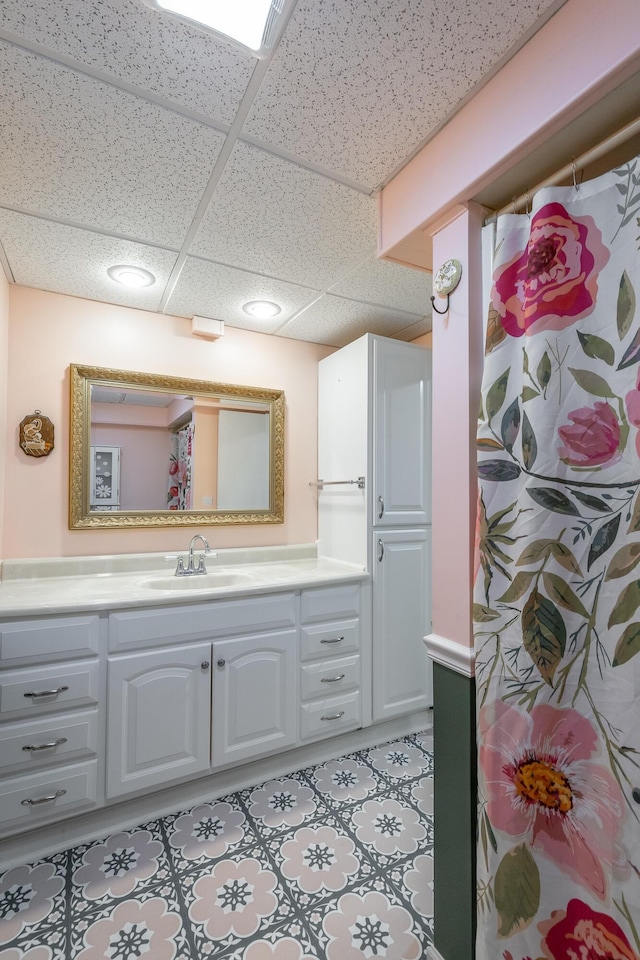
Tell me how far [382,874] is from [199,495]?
5.88ft

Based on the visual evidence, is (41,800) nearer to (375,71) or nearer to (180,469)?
(180,469)

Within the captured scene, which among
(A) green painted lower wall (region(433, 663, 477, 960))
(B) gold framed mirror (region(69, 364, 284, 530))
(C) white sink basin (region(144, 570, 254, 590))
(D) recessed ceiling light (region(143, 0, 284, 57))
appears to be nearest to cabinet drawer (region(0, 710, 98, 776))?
(C) white sink basin (region(144, 570, 254, 590))

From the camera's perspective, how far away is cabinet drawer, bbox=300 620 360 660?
6.63 ft

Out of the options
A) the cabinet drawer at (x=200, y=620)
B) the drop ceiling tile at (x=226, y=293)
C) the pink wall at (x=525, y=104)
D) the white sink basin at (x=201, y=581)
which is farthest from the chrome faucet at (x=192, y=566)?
the pink wall at (x=525, y=104)

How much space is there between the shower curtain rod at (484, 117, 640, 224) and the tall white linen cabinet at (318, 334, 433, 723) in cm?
123

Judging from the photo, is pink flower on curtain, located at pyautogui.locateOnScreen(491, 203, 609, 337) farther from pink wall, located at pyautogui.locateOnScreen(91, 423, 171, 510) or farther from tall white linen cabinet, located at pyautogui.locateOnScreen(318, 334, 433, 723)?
pink wall, located at pyautogui.locateOnScreen(91, 423, 171, 510)

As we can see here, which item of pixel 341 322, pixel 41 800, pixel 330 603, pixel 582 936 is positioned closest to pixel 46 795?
pixel 41 800

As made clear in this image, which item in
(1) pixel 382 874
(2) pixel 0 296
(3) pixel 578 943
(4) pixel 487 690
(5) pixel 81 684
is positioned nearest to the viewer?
(3) pixel 578 943

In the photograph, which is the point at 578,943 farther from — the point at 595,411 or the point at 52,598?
the point at 52,598

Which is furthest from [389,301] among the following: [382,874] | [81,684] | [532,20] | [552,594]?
[382,874]

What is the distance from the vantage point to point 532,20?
0.85m

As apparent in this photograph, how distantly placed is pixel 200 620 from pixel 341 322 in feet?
5.76

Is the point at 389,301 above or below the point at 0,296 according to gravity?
above

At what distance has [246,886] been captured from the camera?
1.38 metres
